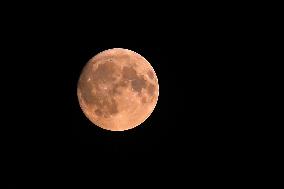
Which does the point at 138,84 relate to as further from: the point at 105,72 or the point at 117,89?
the point at 105,72

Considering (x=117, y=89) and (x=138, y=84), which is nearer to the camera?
(x=117, y=89)

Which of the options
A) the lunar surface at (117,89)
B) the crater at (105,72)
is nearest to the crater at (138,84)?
the lunar surface at (117,89)

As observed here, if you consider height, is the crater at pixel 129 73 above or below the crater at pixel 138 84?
above

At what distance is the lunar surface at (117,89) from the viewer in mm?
8492

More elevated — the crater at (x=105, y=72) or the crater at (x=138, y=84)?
the crater at (x=105, y=72)

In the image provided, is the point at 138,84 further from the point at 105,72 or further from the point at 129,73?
the point at 105,72

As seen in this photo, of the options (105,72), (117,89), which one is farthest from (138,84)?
(105,72)

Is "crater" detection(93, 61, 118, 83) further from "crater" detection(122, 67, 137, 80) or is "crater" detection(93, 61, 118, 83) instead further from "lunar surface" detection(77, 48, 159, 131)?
"crater" detection(122, 67, 137, 80)

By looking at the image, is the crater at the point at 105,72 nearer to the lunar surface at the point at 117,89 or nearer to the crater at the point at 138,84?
the lunar surface at the point at 117,89

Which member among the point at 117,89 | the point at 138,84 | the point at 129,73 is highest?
the point at 129,73

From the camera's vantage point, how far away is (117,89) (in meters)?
8.45

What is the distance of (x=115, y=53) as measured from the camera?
8.85 m

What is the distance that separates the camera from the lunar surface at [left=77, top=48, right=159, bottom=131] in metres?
8.49

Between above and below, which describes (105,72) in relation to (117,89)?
above
